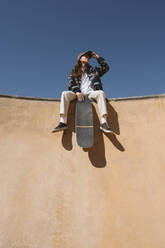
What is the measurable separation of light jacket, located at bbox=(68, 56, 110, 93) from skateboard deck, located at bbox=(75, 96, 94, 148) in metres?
0.53

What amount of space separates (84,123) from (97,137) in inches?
13.9

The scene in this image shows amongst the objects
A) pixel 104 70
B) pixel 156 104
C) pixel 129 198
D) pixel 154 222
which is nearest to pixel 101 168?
pixel 129 198

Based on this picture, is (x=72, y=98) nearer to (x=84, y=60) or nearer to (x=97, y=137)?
(x=97, y=137)

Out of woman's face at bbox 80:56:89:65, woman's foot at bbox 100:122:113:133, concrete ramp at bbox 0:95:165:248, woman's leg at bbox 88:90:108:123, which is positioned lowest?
concrete ramp at bbox 0:95:165:248

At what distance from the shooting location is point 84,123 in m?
2.86

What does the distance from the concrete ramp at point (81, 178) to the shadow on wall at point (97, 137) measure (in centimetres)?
2

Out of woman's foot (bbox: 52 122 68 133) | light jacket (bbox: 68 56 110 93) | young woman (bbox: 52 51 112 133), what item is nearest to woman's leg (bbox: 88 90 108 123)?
young woman (bbox: 52 51 112 133)

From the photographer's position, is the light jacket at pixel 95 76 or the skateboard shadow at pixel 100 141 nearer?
the skateboard shadow at pixel 100 141

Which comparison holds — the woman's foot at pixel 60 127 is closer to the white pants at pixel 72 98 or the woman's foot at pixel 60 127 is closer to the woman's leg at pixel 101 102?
the white pants at pixel 72 98

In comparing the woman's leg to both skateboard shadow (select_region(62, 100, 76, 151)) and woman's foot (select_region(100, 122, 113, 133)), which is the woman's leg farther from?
skateboard shadow (select_region(62, 100, 76, 151))

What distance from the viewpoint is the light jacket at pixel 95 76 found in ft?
11.7

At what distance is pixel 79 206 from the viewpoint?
2246 millimetres

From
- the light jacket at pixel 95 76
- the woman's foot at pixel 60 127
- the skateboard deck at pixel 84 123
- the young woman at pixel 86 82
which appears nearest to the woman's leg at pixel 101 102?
the young woman at pixel 86 82

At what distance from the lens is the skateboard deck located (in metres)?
2.65
